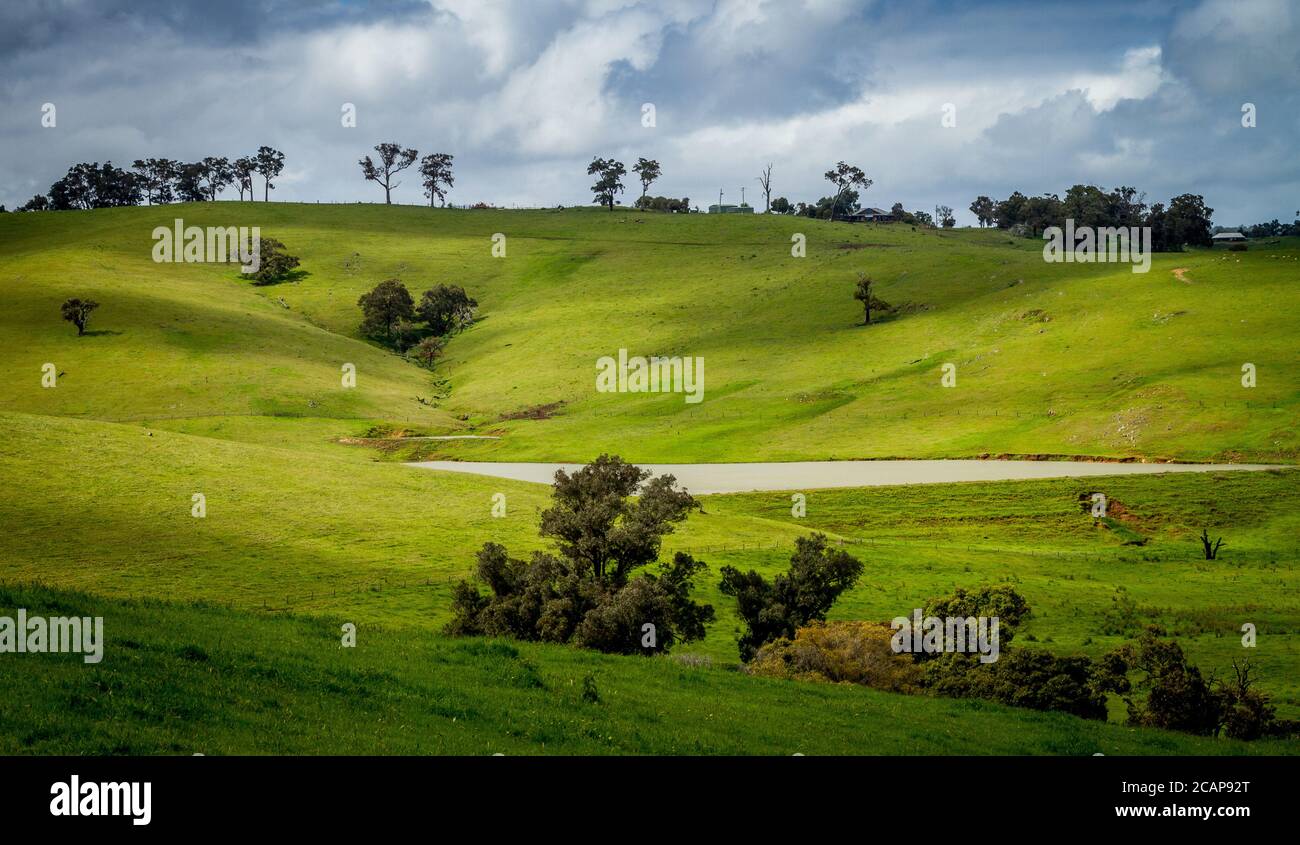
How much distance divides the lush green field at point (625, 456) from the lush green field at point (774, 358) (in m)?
0.65

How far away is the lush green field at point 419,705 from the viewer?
1576cm

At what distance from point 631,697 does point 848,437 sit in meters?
86.2

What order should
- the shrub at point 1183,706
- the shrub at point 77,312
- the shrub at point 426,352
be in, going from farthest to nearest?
1. the shrub at point 426,352
2. the shrub at point 77,312
3. the shrub at point 1183,706

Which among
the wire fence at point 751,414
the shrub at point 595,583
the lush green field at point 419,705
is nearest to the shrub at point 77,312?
the wire fence at point 751,414

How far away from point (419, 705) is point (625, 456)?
88631 mm

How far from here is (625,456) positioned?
10800 centimetres

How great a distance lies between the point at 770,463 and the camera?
99562 mm

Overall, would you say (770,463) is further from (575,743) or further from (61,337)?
(61,337)

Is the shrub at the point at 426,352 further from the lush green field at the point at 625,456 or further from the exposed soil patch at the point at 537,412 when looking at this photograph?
the exposed soil patch at the point at 537,412

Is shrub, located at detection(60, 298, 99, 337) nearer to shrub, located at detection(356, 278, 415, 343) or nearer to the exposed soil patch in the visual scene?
shrub, located at detection(356, 278, 415, 343)

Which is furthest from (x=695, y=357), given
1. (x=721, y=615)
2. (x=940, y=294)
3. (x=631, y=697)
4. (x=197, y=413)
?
(x=631, y=697)

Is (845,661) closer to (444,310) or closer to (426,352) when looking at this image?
(426,352)

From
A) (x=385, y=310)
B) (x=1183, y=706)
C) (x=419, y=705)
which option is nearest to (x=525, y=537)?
(x=1183, y=706)

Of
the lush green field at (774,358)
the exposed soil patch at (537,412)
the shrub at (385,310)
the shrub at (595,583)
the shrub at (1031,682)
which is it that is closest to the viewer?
the shrub at (1031,682)
